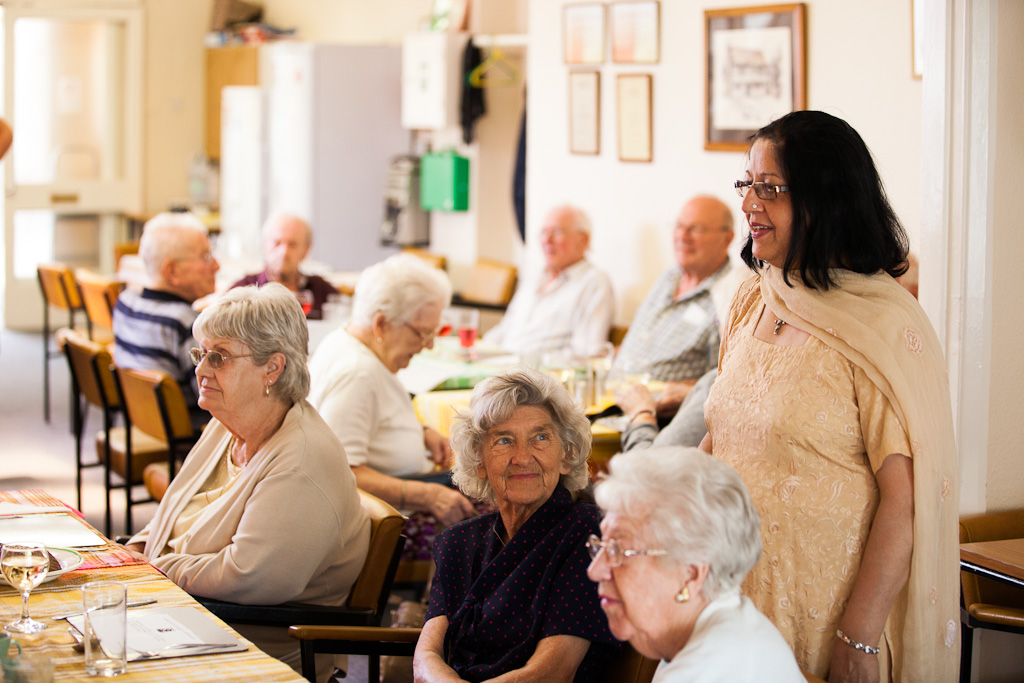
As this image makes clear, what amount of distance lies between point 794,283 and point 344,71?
6498mm

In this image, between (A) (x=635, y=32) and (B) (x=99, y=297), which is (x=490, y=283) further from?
(B) (x=99, y=297)

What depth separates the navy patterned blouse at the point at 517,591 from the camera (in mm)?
2131

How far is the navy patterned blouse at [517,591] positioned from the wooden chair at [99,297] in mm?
4393

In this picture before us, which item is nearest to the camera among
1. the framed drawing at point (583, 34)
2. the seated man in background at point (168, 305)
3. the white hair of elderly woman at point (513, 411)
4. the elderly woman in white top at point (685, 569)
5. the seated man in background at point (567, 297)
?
the elderly woman in white top at point (685, 569)

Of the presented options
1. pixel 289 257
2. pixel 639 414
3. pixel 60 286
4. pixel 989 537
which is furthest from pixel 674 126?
pixel 60 286

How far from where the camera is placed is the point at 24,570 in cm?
207

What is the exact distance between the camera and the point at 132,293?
454 cm

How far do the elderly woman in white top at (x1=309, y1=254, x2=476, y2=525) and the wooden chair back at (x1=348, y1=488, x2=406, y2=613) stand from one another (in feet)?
1.96

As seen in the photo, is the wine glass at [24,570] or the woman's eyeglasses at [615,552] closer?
the woman's eyeglasses at [615,552]

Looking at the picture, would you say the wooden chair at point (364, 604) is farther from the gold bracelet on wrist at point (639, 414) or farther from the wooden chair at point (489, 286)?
the wooden chair at point (489, 286)

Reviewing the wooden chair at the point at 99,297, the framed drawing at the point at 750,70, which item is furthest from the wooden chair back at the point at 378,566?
the wooden chair at the point at 99,297

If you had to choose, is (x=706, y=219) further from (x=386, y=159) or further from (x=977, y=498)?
(x=386, y=159)

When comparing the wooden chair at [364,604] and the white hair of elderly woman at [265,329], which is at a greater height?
the white hair of elderly woman at [265,329]

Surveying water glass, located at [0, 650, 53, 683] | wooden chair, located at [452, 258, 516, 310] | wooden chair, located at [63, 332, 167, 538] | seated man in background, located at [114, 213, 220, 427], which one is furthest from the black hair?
wooden chair, located at [452, 258, 516, 310]
